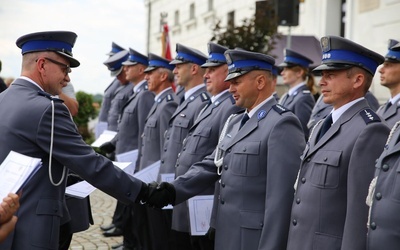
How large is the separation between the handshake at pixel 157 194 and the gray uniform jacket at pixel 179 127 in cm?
150

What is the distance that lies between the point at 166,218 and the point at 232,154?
2.31 meters

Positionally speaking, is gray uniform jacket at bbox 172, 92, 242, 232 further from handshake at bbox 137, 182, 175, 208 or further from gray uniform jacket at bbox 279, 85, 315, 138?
gray uniform jacket at bbox 279, 85, 315, 138

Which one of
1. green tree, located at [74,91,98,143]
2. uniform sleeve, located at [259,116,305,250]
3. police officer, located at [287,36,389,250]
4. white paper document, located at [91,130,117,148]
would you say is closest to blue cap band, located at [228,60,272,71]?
uniform sleeve, located at [259,116,305,250]

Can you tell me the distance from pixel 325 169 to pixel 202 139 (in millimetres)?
2127

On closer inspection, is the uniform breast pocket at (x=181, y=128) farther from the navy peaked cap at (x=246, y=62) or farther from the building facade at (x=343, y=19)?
the building facade at (x=343, y=19)

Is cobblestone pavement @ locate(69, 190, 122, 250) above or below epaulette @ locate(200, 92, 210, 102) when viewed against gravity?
below

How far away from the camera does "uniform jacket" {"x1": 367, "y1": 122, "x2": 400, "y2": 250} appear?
122 inches

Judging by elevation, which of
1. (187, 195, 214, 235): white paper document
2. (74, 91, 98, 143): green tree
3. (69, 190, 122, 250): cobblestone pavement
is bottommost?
(69, 190, 122, 250): cobblestone pavement

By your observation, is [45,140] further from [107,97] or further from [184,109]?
[107,97]

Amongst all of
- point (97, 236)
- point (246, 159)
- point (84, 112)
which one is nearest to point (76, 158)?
point (246, 159)

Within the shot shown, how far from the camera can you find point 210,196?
5.24 meters

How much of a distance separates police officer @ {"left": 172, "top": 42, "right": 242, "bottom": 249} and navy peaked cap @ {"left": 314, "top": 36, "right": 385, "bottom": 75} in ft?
6.20

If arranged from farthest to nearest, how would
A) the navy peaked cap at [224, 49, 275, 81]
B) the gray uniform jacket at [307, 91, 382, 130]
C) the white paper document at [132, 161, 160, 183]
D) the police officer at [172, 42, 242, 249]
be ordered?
1. the gray uniform jacket at [307, 91, 382, 130]
2. the white paper document at [132, 161, 160, 183]
3. the police officer at [172, 42, 242, 249]
4. the navy peaked cap at [224, 49, 275, 81]

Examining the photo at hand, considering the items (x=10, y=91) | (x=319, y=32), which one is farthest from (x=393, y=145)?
(x=319, y=32)
